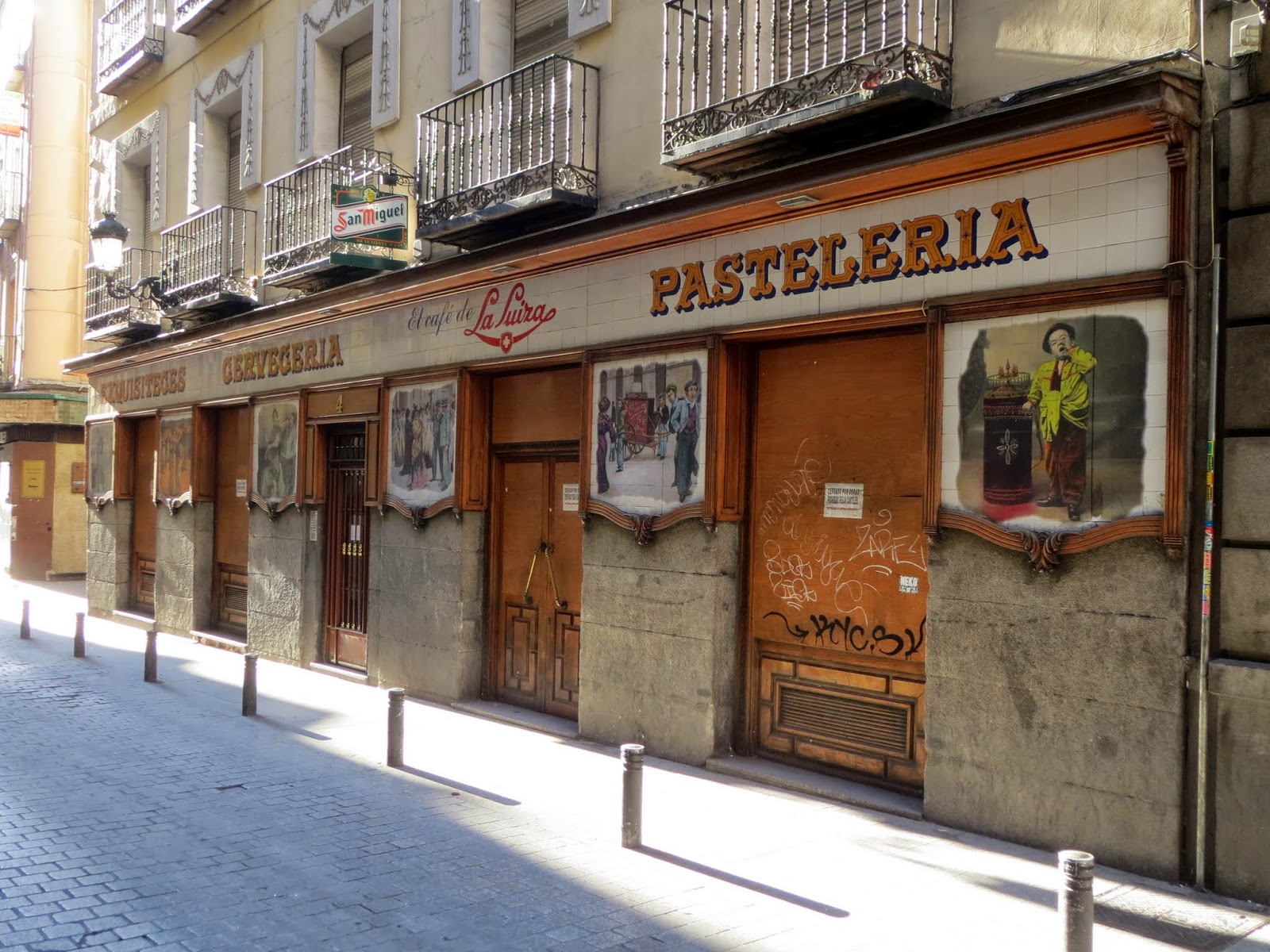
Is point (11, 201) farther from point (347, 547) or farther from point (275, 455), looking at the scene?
point (347, 547)

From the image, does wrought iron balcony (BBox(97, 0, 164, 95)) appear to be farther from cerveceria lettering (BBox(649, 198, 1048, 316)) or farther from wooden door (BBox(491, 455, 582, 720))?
cerveceria lettering (BBox(649, 198, 1048, 316))

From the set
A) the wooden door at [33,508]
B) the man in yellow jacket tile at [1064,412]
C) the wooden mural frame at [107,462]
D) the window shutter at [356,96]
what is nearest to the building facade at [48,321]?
the wooden door at [33,508]

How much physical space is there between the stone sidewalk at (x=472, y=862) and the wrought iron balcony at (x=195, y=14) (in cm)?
1051

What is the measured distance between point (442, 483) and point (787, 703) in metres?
4.57

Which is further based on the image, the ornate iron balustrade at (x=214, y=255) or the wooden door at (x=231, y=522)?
the wooden door at (x=231, y=522)

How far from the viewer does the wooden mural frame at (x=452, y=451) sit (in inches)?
442

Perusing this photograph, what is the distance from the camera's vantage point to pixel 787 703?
8.48m

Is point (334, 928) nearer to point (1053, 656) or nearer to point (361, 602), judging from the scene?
point (1053, 656)

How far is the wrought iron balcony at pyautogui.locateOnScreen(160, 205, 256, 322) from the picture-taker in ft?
49.4

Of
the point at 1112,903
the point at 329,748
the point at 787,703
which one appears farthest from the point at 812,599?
the point at 329,748

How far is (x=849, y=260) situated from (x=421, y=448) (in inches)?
219

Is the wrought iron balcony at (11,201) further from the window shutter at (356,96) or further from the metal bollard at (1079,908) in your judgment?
the metal bollard at (1079,908)

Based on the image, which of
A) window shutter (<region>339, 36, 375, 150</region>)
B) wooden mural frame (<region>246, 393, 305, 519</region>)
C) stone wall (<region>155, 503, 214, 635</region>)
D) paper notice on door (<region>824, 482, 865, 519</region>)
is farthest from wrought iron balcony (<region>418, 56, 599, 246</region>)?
stone wall (<region>155, 503, 214, 635</region>)

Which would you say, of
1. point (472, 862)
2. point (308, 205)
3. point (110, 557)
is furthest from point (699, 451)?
point (110, 557)
